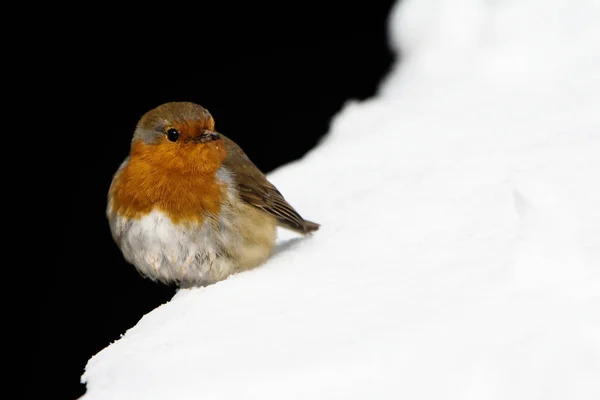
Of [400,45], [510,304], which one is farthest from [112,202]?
[400,45]

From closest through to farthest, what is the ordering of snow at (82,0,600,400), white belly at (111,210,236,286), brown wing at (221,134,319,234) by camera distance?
snow at (82,0,600,400), white belly at (111,210,236,286), brown wing at (221,134,319,234)

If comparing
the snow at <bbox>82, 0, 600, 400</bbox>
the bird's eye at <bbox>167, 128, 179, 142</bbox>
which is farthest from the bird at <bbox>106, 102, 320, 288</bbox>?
the snow at <bbox>82, 0, 600, 400</bbox>

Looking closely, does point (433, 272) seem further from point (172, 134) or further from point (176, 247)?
point (172, 134)

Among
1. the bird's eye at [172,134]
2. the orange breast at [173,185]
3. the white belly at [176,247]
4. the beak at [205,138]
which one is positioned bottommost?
the white belly at [176,247]

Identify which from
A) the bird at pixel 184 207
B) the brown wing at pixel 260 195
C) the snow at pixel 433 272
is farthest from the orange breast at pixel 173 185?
the snow at pixel 433 272

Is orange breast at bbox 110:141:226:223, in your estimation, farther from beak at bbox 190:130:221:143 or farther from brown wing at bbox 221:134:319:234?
brown wing at bbox 221:134:319:234

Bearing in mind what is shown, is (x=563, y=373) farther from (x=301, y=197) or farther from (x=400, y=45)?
(x=400, y=45)

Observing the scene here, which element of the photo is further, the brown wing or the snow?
the brown wing

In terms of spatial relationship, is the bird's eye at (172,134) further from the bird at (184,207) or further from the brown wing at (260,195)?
the brown wing at (260,195)
